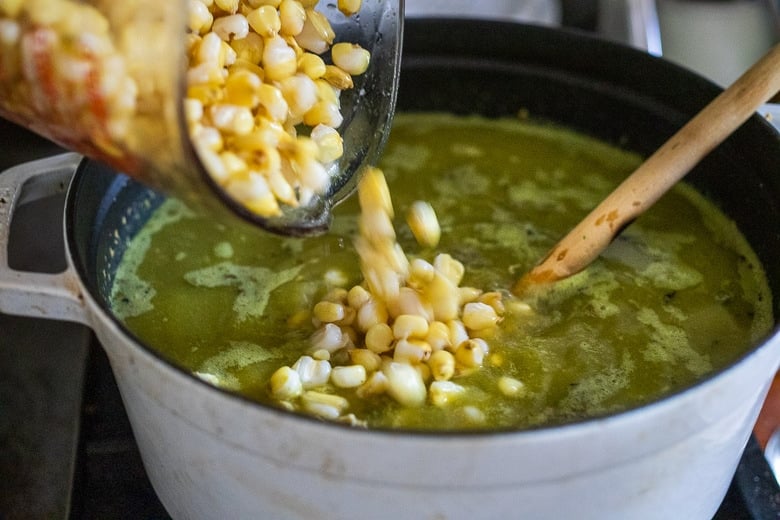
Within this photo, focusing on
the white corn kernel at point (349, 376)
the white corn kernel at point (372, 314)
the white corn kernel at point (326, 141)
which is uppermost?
the white corn kernel at point (326, 141)

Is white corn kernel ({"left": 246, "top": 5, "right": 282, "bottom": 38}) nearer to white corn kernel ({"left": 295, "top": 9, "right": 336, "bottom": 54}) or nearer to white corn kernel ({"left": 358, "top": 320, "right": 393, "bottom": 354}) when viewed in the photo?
white corn kernel ({"left": 295, "top": 9, "right": 336, "bottom": 54})

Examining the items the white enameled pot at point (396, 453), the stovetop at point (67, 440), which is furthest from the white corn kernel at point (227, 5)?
the stovetop at point (67, 440)

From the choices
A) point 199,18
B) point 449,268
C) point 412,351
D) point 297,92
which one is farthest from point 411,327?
point 199,18

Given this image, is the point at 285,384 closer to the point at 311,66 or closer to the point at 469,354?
the point at 469,354

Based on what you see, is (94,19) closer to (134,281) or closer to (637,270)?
(134,281)

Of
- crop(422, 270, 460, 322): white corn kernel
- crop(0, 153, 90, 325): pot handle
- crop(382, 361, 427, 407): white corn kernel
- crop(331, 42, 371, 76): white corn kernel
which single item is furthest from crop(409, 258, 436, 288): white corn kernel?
crop(0, 153, 90, 325): pot handle

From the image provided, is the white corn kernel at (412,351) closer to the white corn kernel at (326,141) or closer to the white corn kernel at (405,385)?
the white corn kernel at (405,385)

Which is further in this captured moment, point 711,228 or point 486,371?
point 711,228

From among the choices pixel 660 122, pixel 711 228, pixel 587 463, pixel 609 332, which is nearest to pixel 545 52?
pixel 660 122
